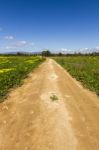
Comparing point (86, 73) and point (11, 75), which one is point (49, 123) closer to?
point (11, 75)

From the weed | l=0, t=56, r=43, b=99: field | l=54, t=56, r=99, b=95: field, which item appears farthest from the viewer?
l=54, t=56, r=99, b=95: field

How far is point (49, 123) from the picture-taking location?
917 centimetres

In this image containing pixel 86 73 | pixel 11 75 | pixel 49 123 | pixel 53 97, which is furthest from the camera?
pixel 86 73

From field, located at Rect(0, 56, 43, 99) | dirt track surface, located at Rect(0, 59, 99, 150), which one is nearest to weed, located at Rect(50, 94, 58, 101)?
dirt track surface, located at Rect(0, 59, 99, 150)

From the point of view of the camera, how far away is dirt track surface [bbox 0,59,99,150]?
7441mm

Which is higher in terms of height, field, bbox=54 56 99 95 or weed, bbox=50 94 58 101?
weed, bbox=50 94 58 101

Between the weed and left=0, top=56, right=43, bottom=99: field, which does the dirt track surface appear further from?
left=0, top=56, right=43, bottom=99: field

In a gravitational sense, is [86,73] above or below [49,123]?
below

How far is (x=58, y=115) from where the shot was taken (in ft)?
33.2

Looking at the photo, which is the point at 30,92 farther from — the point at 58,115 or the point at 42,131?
the point at 42,131

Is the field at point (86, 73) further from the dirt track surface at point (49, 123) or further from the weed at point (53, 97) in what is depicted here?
the dirt track surface at point (49, 123)

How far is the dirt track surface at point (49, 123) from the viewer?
24.4 ft

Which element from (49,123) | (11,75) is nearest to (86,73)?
Answer: (11,75)

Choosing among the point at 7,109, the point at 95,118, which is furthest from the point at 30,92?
the point at 95,118
